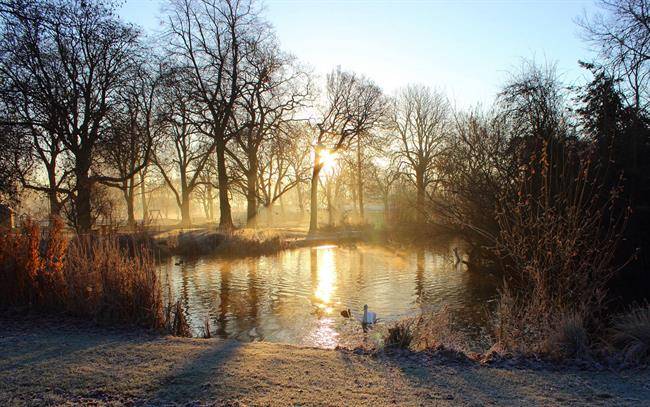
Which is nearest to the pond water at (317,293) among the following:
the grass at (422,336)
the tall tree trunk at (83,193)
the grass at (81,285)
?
the grass at (81,285)

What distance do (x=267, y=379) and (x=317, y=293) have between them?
838 cm

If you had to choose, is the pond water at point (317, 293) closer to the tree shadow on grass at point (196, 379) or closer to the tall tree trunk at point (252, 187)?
the tree shadow on grass at point (196, 379)

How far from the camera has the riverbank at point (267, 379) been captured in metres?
4.12

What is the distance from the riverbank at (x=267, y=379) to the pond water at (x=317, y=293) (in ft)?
9.06

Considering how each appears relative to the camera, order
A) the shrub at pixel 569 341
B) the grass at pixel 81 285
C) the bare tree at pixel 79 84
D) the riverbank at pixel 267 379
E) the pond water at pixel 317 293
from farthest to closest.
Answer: the bare tree at pixel 79 84 → the pond water at pixel 317 293 → the grass at pixel 81 285 → the shrub at pixel 569 341 → the riverbank at pixel 267 379

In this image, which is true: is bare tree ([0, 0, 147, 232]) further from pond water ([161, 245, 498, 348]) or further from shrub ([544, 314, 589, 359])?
shrub ([544, 314, 589, 359])

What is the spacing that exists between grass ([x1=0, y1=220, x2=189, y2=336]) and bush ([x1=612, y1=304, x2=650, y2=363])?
6049 millimetres

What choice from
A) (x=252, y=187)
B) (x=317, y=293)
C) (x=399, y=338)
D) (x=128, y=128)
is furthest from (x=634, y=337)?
(x=252, y=187)

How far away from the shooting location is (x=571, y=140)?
12211mm

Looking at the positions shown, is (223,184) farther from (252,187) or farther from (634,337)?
(634,337)

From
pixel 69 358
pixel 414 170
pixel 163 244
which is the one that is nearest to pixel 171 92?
pixel 163 244

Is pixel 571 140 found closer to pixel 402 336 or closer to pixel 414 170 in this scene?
Answer: pixel 402 336

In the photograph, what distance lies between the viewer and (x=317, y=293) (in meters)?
12.9

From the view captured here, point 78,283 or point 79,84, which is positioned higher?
point 79,84
